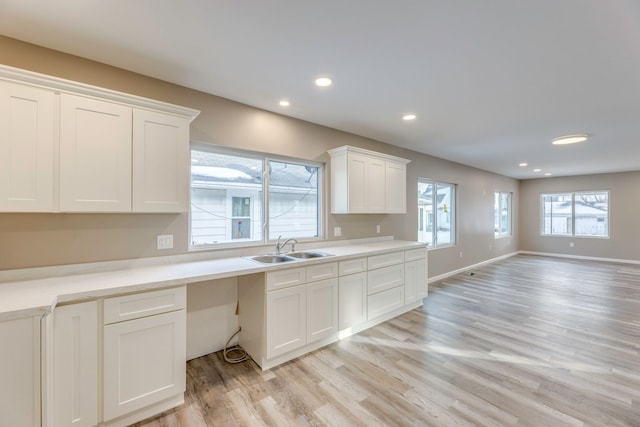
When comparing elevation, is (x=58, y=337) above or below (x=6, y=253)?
below

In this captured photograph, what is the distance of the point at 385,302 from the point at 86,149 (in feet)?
10.6

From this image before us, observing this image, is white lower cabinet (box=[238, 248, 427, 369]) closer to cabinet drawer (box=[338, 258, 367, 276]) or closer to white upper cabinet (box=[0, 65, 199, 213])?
cabinet drawer (box=[338, 258, 367, 276])

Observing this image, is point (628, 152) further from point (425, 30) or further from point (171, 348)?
point (171, 348)

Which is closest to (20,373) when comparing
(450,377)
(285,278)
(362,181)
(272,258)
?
(285,278)

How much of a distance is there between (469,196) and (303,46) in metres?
5.80

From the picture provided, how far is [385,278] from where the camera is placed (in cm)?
348

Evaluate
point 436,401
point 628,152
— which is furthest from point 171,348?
point 628,152

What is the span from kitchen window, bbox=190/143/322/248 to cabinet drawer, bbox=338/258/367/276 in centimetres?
70

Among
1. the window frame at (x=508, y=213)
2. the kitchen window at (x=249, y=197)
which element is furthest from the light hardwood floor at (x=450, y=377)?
the window frame at (x=508, y=213)

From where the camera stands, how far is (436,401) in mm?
2059

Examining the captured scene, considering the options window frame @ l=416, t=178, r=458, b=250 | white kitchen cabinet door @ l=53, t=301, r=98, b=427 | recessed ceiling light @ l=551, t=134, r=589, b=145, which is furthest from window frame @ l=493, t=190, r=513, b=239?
white kitchen cabinet door @ l=53, t=301, r=98, b=427

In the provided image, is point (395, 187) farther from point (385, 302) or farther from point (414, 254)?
point (385, 302)

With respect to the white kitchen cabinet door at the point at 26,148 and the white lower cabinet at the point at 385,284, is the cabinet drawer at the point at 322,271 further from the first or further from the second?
the white kitchen cabinet door at the point at 26,148

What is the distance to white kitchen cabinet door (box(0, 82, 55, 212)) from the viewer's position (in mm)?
1635
